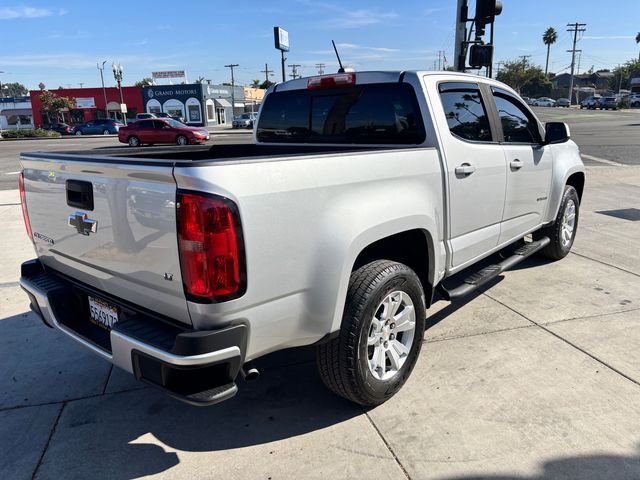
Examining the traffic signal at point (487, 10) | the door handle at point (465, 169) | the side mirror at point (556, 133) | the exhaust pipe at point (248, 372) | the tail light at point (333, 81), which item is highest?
the traffic signal at point (487, 10)

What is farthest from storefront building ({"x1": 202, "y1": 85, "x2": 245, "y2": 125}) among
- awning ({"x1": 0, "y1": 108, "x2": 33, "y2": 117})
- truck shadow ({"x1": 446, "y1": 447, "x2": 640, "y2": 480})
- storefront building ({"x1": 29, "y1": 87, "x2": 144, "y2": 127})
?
truck shadow ({"x1": 446, "y1": 447, "x2": 640, "y2": 480})

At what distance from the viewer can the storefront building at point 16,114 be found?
6388 cm

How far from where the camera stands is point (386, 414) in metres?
2.96

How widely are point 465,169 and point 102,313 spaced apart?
2.49 m

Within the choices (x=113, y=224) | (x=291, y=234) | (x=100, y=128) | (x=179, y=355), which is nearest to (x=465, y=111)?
(x=291, y=234)

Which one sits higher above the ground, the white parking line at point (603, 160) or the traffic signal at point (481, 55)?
the traffic signal at point (481, 55)

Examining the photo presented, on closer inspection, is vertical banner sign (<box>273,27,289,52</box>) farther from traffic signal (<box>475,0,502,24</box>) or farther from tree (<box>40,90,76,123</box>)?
tree (<box>40,90,76,123</box>)

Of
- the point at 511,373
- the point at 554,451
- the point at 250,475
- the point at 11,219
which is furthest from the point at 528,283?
the point at 11,219

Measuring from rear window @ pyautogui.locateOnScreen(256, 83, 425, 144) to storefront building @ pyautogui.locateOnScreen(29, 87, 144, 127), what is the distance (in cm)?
5804

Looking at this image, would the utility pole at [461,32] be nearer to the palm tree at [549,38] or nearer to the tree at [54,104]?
the tree at [54,104]

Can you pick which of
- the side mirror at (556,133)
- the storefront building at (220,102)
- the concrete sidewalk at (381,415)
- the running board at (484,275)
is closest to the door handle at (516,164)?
the side mirror at (556,133)

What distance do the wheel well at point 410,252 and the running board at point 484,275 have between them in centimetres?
22

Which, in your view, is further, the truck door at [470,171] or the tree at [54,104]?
the tree at [54,104]

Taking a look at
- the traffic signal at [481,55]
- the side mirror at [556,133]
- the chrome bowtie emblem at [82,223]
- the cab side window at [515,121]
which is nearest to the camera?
the chrome bowtie emblem at [82,223]
